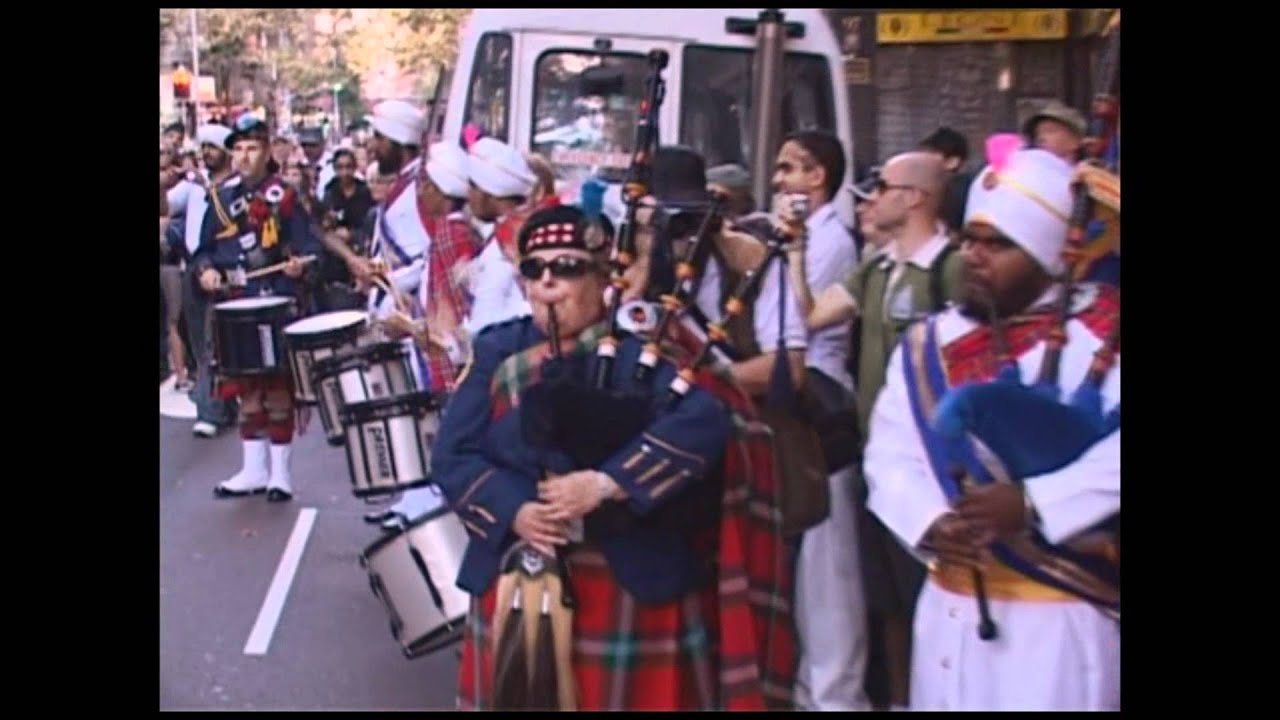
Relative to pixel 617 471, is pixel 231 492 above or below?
below

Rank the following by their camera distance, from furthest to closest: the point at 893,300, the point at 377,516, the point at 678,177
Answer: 1. the point at 377,516
2. the point at 678,177
3. the point at 893,300

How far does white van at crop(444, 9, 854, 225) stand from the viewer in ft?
26.8

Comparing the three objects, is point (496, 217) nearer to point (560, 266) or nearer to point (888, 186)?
point (888, 186)

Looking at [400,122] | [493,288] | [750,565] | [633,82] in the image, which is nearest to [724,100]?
[633,82]

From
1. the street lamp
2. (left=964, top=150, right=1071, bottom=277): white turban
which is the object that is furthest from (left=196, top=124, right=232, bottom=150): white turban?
the street lamp

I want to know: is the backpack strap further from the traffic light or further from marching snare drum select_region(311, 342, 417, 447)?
the traffic light

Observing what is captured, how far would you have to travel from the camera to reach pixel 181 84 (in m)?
22.7

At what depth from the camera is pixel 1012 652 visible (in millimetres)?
3971

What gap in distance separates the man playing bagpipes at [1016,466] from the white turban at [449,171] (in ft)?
12.8

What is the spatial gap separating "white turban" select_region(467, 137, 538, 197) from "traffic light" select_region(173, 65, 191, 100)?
16.6 metres

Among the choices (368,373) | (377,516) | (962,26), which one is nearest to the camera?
(368,373)

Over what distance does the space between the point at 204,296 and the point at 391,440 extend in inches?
139

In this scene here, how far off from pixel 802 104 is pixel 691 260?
3310 millimetres
